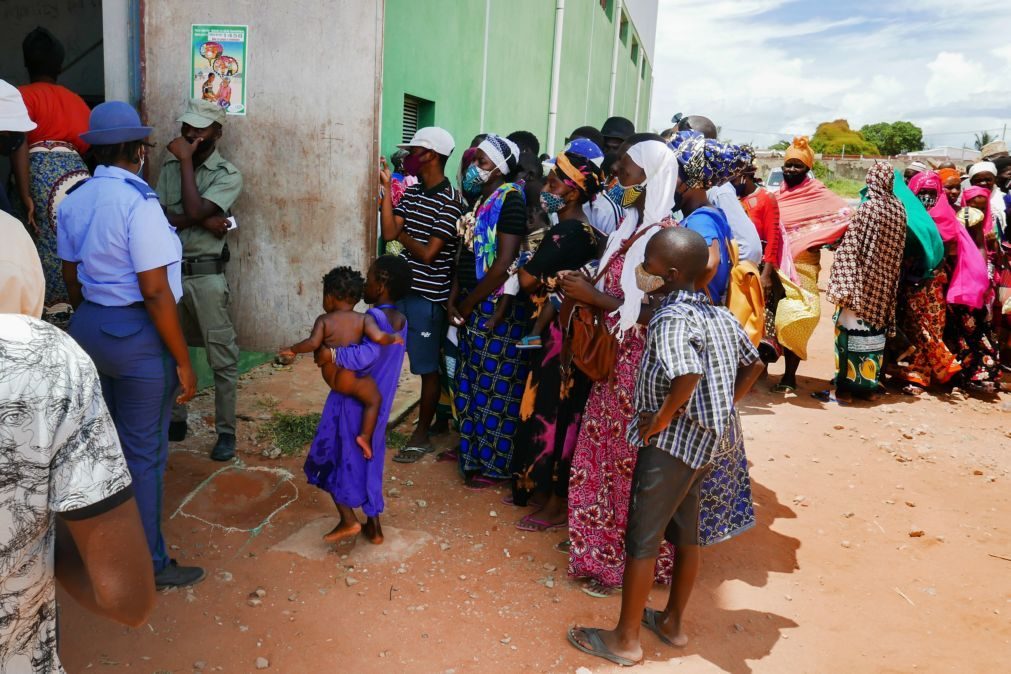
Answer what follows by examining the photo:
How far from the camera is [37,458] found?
1234 millimetres

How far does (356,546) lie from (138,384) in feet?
4.13

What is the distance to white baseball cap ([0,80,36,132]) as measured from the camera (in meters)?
2.09

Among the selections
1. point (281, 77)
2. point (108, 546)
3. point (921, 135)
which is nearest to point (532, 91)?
point (281, 77)

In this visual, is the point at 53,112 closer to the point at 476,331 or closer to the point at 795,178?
the point at 476,331

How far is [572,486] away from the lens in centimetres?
353

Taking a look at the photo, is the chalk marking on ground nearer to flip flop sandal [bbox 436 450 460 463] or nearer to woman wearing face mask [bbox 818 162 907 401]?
flip flop sandal [bbox 436 450 460 463]

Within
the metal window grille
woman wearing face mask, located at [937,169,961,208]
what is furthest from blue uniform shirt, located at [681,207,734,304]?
woman wearing face mask, located at [937,169,961,208]

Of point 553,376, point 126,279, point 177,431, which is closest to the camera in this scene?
point 126,279

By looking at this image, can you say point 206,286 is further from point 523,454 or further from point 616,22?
point 616,22

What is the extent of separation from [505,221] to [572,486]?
1.42 m

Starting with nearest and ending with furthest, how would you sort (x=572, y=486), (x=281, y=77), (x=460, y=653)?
(x=460, y=653)
(x=572, y=486)
(x=281, y=77)

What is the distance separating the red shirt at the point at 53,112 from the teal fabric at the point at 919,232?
597 cm

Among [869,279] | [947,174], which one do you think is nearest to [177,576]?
[869,279]

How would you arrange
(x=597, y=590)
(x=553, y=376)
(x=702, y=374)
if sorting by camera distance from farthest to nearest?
(x=553, y=376)
(x=597, y=590)
(x=702, y=374)
